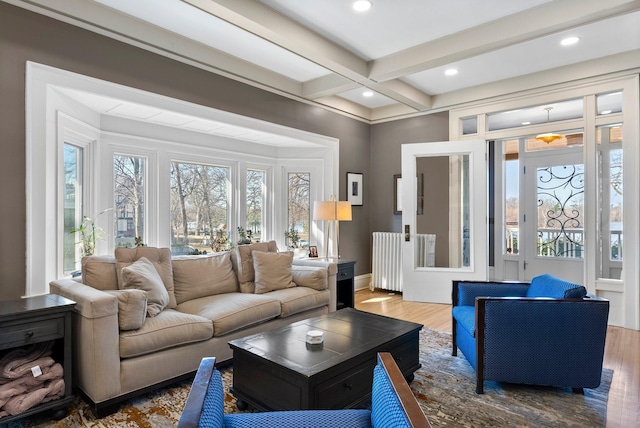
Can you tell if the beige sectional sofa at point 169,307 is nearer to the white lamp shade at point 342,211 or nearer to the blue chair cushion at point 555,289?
the white lamp shade at point 342,211

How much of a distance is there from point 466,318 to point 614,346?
1735 mm

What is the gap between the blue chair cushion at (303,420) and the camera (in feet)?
4.34

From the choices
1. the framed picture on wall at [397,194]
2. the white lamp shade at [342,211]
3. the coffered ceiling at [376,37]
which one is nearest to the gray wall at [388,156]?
the framed picture on wall at [397,194]

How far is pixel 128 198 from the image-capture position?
405 cm

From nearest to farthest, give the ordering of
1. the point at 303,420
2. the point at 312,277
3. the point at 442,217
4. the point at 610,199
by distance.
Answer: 1. the point at 303,420
2. the point at 312,277
3. the point at 610,199
4. the point at 442,217

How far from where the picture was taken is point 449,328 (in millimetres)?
3949

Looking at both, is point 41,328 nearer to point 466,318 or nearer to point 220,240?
point 220,240

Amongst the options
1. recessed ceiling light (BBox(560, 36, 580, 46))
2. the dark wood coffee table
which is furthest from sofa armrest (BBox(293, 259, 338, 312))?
recessed ceiling light (BBox(560, 36, 580, 46))

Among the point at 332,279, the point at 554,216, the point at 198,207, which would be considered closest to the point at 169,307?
the point at 332,279

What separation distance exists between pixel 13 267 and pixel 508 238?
6.72m

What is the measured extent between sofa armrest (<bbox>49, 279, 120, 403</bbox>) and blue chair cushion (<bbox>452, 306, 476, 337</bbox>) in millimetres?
2289

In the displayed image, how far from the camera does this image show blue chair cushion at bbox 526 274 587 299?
247 centimetres

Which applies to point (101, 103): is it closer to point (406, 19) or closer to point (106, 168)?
point (106, 168)

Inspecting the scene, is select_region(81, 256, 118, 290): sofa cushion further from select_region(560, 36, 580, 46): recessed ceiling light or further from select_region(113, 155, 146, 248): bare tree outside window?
select_region(560, 36, 580, 46): recessed ceiling light
